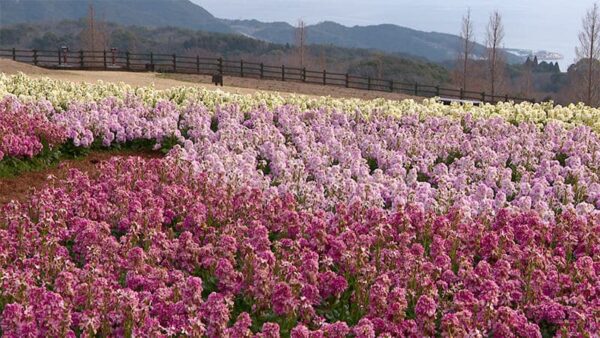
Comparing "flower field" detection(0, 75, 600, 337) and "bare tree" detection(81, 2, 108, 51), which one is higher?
"bare tree" detection(81, 2, 108, 51)

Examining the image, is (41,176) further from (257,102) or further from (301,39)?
(301,39)

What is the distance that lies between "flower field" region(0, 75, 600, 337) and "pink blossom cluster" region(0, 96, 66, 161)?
37 millimetres

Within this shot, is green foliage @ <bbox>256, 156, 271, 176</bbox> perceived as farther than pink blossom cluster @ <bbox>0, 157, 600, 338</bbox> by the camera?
Yes

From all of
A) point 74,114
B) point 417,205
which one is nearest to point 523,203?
point 417,205

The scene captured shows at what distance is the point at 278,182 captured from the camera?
12.8m

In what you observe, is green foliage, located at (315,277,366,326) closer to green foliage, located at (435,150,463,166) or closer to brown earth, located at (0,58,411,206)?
green foliage, located at (435,150,463,166)

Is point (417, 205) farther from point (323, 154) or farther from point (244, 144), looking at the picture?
point (244, 144)

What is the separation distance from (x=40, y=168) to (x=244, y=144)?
3.86 metres

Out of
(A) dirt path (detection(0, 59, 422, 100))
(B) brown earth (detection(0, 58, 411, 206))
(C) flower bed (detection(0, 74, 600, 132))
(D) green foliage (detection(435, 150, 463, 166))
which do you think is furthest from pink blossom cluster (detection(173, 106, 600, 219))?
(A) dirt path (detection(0, 59, 422, 100))

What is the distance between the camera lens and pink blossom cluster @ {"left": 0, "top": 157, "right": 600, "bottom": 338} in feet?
22.7

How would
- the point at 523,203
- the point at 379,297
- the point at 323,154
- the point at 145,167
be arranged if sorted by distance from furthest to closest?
1. the point at 323,154
2. the point at 145,167
3. the point at 523,203
4. the point at 379,297

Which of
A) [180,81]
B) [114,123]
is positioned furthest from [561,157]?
[180,81]

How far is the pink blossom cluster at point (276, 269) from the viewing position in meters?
6.91

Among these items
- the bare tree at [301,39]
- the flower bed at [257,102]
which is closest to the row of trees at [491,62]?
the bare tree at [301,39]
